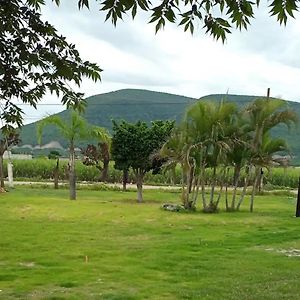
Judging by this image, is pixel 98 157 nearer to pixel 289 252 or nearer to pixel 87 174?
pixel 87 174

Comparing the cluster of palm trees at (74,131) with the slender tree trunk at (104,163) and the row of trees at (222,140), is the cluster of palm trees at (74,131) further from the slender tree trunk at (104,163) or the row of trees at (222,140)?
the slender tree trunk at (104,163)

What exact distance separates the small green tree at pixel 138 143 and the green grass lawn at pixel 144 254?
3.87 meters

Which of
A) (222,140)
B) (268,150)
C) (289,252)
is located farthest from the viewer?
(268,150)

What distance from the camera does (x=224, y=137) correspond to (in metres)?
17.4

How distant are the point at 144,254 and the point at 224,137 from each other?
8263mm

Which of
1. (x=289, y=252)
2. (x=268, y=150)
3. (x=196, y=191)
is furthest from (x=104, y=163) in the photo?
(x=289, y=252)

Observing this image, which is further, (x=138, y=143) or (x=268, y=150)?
(x=138, y=143)

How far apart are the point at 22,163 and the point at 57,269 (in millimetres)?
33688

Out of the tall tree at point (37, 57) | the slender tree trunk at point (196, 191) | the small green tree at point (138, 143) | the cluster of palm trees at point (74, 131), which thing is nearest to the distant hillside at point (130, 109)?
the cluster of palm trees at point (74, 131)

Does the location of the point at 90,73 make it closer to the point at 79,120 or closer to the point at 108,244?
the point at 108,244

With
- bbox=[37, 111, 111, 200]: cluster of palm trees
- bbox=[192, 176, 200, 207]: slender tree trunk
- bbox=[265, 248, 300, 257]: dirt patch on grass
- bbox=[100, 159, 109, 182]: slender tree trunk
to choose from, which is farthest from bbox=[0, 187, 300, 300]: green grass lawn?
bbox=[100, 159, 109, 182]: slender tree trunk

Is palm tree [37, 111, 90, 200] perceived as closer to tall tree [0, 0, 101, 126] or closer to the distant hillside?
tall tree [0, 0, 101, 126]

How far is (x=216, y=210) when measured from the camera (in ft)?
59.7

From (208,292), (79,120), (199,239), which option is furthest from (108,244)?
(79,120)
